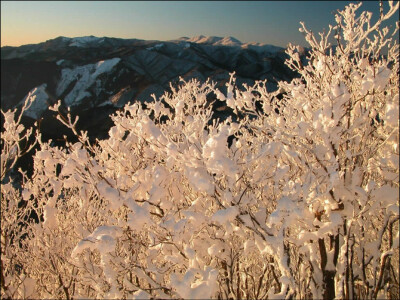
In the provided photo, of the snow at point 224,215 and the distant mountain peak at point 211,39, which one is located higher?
the distant mountain peak at point 211,39

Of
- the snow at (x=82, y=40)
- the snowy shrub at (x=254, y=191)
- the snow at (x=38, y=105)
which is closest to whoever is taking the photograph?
the snowy shrub at (x=254, y=191)

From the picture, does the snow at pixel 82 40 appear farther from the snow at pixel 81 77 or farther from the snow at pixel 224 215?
the snow at pixel 224 215

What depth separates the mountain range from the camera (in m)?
67.8

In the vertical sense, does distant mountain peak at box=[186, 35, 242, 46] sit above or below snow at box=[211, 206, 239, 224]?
above

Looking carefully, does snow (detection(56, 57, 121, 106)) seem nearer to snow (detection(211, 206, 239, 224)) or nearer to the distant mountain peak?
the distant mountain peak

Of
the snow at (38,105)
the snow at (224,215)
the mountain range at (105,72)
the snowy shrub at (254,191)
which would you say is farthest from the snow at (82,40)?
the snow at (224,215)

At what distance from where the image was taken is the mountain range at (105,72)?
67812 millimetres

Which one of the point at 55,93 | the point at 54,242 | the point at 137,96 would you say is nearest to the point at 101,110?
the point at 137,96

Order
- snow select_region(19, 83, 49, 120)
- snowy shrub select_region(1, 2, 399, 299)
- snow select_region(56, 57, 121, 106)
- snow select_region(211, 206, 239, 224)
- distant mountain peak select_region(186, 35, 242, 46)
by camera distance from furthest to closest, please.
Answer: distant mountain peak select_region(186, 35, 242, 46) < snow select_region(56, 57, 121, 106) < snow select_region(19, 83, 49, 120) < snowy shrub select_region(1, 2, 399, 299) < snow select_region(211, 206, 239, 224)

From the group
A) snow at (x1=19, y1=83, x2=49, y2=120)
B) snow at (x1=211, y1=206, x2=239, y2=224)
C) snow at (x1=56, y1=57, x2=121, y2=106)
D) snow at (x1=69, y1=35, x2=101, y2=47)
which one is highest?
snow at (x1=69, y1=35, x2=101, y2=47)

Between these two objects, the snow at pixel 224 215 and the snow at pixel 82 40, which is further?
the snow at pixel 82 40

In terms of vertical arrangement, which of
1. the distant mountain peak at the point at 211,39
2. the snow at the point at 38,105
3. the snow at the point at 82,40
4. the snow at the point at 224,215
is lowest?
the snow at the point at 224,215

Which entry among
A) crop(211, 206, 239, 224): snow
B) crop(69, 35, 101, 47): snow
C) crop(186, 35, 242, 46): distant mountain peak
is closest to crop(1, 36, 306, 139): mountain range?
crop(69, 35, 101, 47): snow

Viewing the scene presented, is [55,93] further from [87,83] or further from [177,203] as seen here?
[177,203]
